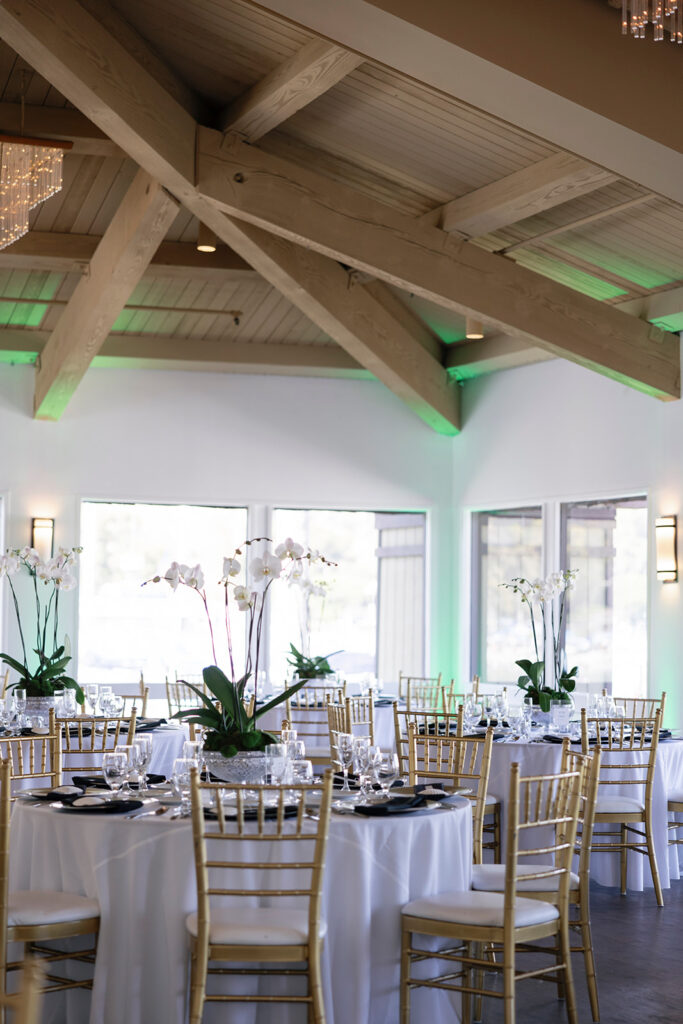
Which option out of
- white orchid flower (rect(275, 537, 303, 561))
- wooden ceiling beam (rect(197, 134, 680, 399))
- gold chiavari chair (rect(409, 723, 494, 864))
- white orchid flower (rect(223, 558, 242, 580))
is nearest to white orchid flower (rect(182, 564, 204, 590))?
white orchid flower (rect(223, 558, 242, 580))

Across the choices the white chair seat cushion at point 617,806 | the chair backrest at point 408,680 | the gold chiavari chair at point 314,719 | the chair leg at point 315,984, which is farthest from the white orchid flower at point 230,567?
the chair backrest at point 408,680

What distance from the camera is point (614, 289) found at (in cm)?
927

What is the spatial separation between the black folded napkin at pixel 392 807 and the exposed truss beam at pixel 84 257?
6.25m

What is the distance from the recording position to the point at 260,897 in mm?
4004

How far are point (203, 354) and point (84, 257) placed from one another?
1911mm

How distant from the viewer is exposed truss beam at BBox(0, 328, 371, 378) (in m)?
10.7

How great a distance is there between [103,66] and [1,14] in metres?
0.70

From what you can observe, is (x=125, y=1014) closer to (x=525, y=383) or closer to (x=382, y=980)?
(x=382, y=980)

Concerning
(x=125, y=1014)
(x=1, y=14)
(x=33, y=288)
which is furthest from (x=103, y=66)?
(x=125, y=1014)

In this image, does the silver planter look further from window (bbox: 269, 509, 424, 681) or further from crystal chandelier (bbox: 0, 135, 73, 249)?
window (bbox: 269, 509, 424, 681)

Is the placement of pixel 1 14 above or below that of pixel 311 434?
above

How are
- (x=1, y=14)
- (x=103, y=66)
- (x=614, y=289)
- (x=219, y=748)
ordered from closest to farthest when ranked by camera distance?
(x=219, y=748) < (x=1, y=14) < (x=103, y=66) < (x=614, y=289)

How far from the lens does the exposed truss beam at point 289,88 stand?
6281 mm

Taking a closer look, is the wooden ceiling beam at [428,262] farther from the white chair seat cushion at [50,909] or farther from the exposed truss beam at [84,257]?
the white chair seat cushion at [50,909]
